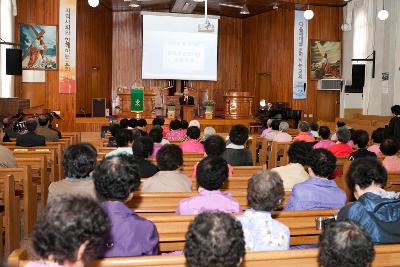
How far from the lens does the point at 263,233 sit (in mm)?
2434

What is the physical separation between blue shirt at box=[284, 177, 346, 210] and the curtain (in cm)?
1021

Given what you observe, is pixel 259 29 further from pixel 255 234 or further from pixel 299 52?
pixel 255 234

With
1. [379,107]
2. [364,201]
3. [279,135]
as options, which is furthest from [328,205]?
[379,107]

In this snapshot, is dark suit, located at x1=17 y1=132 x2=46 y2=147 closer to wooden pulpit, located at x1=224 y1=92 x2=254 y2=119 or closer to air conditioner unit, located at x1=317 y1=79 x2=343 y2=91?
A: wooden pulpit, located at x1=224 y1=92 x2=254 y2=119

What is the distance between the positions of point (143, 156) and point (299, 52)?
11373mm

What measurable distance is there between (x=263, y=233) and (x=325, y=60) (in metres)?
13.7

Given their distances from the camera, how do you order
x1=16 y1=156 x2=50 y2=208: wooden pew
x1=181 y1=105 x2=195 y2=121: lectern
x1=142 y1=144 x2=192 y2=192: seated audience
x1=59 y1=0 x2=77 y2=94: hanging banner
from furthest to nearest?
x1=181 y1=105 x2=195 y2=121: lectern, x1=59 y1=0 x2=77 y2=94: hanging banner, x1=16 y1=156 x2=50 y2=208: wooden pew, x1=142 y1=144 x2=192 y2=192: seated audience

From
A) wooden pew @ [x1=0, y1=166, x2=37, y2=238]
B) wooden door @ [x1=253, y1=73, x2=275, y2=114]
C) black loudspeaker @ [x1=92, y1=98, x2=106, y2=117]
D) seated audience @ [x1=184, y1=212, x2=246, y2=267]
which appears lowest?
wooden pew @ [x1=0, y1=166, x2=37, y2=238]

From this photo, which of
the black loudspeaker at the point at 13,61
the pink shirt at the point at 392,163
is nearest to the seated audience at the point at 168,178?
the pink shirt at the point at 392,163

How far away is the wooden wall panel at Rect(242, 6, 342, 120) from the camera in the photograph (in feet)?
50.3

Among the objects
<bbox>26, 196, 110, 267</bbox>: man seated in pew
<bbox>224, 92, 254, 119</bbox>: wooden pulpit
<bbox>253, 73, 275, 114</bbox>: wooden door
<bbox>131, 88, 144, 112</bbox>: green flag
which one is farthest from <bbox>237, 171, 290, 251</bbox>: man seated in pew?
<bbox>253, 73, 275, 114</bbox>: wooden door

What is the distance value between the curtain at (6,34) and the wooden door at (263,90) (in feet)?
25.9

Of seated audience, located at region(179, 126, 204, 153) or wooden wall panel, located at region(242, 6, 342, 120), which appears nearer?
seated audience, located at region(179, 126, 204, 153)

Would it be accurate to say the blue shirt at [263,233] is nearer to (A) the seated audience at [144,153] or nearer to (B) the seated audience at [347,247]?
(B) the seated audience at [347,247]
